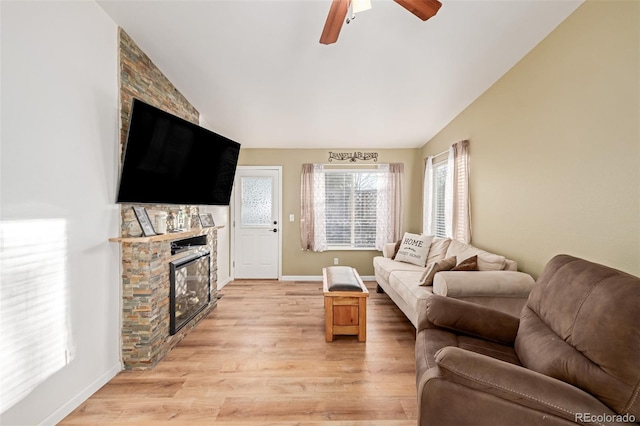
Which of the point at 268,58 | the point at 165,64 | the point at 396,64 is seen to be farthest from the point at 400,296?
the point at 165,64

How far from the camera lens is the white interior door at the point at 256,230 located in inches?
190

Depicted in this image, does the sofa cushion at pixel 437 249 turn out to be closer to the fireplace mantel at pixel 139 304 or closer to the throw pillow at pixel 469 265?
the throw pillow at pixel 469 265

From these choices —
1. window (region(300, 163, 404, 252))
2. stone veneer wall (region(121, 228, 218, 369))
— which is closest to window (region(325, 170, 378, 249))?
window (region(300, 163, 404, 252))

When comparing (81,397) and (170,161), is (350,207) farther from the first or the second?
(81,397)

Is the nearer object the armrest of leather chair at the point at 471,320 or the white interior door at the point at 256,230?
the armrest of leather chair at the point at 471,320

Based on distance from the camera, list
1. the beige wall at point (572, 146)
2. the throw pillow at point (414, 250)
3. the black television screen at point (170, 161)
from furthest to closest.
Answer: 1. the throw pillow at point (414, 250)
2. the black television screen at point (170, 161)
3. the beige wall at point (572, 146)

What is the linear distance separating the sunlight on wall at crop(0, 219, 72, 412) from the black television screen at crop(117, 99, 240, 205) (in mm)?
588

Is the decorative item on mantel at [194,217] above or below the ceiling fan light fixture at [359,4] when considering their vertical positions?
below

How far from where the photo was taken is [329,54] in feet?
7.65

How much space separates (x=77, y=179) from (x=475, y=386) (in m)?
2.49

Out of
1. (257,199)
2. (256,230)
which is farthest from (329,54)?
(256,230)

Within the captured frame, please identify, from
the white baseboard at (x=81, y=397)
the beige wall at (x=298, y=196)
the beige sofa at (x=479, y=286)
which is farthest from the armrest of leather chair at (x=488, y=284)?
the white baseboard at (x=81, y=397)
